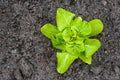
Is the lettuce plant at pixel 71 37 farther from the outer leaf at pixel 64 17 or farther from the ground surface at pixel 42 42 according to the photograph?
the ground surface at pixel 42 42

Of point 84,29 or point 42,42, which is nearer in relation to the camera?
point 84,29

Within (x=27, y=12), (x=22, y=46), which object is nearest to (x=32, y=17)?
(x=27, y=12)

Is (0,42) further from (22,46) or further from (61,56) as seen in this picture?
(61,56)

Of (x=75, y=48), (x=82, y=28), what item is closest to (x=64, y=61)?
(x=75, y=48)

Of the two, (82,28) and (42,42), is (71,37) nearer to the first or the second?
(82,28)

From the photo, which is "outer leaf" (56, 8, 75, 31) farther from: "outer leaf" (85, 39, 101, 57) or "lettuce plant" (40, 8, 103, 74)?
"outer leaf" (85, 39, 101, 57)

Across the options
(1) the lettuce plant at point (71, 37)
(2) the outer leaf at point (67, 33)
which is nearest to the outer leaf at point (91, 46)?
(1) the lettuce plant at point (71, 37)
